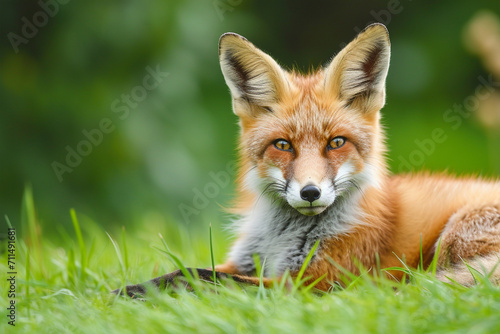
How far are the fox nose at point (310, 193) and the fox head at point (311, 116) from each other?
0.38 feet

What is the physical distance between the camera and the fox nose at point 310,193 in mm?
3074

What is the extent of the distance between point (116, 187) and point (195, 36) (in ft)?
5.65

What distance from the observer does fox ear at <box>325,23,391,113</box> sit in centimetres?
350

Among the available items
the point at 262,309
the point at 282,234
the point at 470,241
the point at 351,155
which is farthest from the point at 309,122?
the point at 262,309

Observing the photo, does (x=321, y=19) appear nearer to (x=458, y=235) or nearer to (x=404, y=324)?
(x=458, y=235)

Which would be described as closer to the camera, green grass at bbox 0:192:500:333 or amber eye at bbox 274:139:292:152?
green grass at bbox 0:192:500:333

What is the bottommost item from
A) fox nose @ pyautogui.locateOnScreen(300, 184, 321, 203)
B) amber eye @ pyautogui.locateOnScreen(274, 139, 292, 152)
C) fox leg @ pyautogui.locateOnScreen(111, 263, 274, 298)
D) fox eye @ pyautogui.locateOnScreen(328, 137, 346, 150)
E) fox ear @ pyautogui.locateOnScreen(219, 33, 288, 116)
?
fox leg @ pyautogui.locateOnScreen(111, 263, 274, 298)

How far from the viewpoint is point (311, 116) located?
11.3ft

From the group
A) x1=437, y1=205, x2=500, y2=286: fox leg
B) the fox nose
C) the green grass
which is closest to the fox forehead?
the fox nose

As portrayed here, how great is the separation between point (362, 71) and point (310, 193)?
3.16 ft

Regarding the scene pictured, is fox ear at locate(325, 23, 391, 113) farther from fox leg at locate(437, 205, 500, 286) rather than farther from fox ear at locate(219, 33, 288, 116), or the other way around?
fox leg at locate(437, 205, 500, 286)

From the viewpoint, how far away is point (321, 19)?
31.4ft

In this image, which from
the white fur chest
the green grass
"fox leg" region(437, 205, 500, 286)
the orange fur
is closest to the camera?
the green grass

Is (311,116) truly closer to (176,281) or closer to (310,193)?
(310,193)
